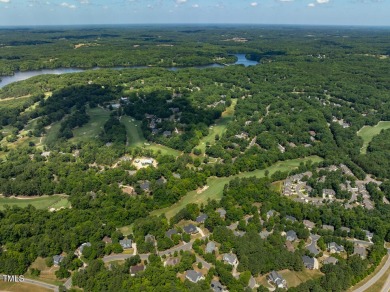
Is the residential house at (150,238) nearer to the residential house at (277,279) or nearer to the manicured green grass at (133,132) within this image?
the residential house at (277,279)

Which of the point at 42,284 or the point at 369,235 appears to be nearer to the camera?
the point at 42,284

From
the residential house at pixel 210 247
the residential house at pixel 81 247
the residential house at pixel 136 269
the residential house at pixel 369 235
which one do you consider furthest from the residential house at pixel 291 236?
the residential house at pixel 81 247

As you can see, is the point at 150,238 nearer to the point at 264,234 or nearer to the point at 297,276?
the point at 264,234

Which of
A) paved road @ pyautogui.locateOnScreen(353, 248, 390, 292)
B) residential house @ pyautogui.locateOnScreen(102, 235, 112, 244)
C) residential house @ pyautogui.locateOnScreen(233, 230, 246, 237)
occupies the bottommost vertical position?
paved road @ pyautogui.locateOnScreen(353, 248, 390, 292)

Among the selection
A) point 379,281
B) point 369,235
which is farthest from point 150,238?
point 369,235

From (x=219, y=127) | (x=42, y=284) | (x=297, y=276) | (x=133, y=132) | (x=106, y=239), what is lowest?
(x=42, y=284)

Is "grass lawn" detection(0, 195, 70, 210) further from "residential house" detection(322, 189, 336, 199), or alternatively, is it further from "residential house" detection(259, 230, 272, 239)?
"residential house" detection(322, 189, 336, 199)

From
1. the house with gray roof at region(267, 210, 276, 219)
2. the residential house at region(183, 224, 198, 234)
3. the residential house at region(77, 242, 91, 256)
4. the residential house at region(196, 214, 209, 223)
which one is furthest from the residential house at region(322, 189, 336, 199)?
the residential house at region(77, 242, 91, 256)
